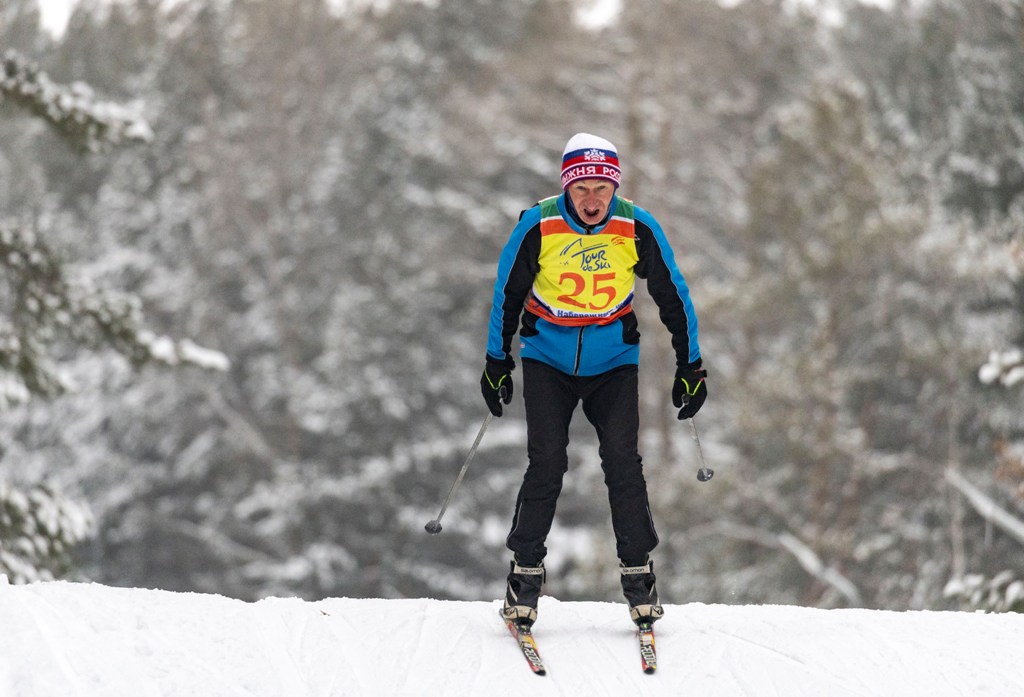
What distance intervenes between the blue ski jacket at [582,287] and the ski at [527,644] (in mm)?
1076

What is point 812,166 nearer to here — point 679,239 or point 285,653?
point 679,239

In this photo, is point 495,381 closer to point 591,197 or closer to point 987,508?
point 591,197

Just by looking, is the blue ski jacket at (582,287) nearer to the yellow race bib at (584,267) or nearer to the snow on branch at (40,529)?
the yellow race bib at (584,267)

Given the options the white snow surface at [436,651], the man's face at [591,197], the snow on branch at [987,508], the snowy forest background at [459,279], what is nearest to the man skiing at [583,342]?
the man's face at [591,197]

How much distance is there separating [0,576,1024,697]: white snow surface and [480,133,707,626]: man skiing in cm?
30

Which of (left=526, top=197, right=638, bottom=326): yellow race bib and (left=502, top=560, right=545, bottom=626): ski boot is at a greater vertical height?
(left=526, top=197, right=638, bottom=326): yellow race bib

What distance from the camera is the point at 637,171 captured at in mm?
21234

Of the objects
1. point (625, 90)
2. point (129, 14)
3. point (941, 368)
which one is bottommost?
point (941, 368)

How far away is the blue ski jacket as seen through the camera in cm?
485

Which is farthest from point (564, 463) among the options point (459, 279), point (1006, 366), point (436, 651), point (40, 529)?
point (459, 279)

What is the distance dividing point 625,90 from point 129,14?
14.3 metres

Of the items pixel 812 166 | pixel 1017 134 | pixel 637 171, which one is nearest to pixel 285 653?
pixel 1017 134

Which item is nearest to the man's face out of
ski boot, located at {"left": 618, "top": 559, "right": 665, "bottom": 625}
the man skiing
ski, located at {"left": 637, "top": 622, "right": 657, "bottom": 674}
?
the man skiing

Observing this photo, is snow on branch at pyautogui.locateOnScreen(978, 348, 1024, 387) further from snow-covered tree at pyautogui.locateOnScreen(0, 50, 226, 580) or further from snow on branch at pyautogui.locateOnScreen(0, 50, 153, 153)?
snow on branch at pyautogui.locateOnScreen(0, 50, 153, 153)
